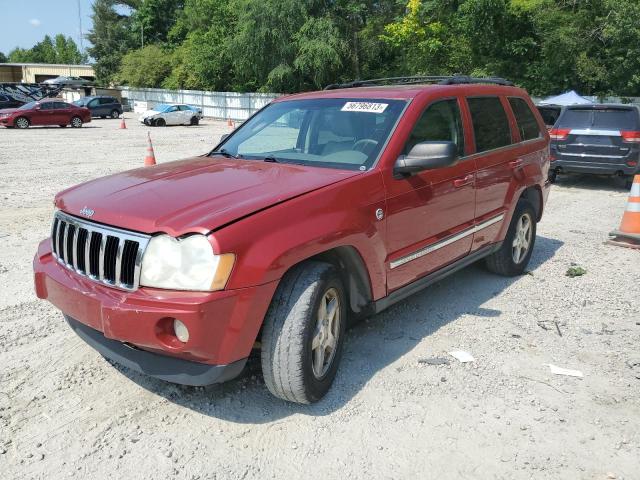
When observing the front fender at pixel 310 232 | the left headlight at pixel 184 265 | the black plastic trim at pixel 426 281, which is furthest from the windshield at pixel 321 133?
the left headlight at pixel 184 265

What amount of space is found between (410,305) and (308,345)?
2068 mm

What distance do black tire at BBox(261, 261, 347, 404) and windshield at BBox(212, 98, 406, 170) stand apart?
3.02 ft

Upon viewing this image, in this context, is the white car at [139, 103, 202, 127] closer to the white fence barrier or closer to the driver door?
the white fence barrier

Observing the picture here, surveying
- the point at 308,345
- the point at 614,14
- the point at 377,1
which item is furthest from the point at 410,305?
the point at 377,1

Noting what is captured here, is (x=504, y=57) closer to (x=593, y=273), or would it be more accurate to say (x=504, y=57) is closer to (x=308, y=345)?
(x=593, y=273)

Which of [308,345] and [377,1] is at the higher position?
[377,1]

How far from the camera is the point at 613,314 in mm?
5031

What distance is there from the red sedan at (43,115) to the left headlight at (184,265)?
28645 millimetres

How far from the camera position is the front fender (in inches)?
115

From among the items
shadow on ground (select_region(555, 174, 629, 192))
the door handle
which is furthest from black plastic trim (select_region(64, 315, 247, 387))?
shadow on ground (select_region(555, 174, 629, 192))

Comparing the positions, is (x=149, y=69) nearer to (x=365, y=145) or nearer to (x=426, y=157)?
(x=365, y=145)

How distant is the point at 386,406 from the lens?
11.5 ft

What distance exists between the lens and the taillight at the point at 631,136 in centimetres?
1134

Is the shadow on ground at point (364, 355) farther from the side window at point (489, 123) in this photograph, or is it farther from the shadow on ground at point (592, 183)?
the shadow on ground at point (592, 183)
